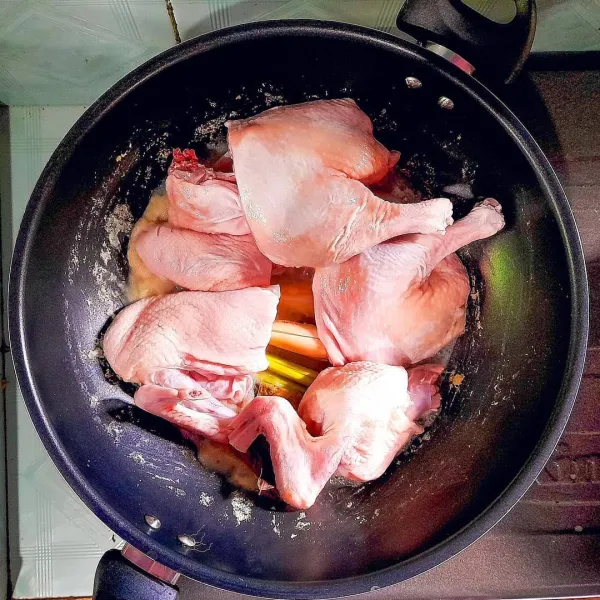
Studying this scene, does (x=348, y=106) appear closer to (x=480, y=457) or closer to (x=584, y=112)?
(x=584, y=112)

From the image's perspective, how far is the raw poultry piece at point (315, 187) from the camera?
0.99 metres

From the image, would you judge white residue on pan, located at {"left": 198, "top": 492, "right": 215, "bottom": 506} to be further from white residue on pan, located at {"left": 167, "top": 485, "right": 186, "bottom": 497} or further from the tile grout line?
the tile grout line

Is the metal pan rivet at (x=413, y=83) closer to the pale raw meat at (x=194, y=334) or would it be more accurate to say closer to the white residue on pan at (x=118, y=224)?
the pale raw meat at (x=194, y=334)

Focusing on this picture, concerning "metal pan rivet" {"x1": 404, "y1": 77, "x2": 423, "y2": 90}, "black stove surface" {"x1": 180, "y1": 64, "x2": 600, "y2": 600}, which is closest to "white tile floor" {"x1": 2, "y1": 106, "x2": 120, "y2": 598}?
"black stove surface" {"x1": 180, "y1": 64, "x2": 600, "y2": 600}

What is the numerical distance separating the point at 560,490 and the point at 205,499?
74cm

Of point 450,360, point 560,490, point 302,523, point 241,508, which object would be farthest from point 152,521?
point 560,490

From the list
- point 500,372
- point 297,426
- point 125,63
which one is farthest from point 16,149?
point 500,372

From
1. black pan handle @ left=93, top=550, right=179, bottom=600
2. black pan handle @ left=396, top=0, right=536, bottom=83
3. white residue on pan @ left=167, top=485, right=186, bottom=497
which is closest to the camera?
black pan handle @ left=396, top=0, right=536, bottom=83

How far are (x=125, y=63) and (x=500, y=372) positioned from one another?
0.99 m

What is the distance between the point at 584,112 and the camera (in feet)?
3.86

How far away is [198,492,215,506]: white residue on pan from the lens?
1.14m

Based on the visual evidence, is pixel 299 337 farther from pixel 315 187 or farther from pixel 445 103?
pixel 445 103

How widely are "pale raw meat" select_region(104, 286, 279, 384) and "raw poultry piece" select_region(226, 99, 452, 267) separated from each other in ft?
0.40

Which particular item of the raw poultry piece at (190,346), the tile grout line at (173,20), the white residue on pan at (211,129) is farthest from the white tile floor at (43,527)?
the tile grout line at (173,20)
